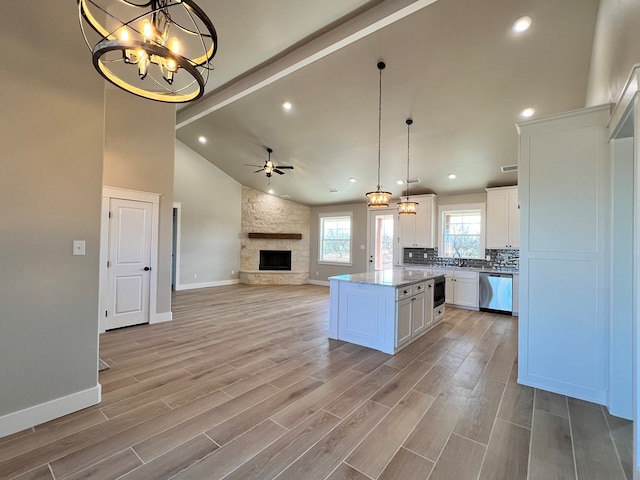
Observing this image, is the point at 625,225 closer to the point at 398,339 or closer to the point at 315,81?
the point at 398,339

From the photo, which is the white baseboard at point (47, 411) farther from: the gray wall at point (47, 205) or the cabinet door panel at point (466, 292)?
the cabinet door panel at point (466, 292)

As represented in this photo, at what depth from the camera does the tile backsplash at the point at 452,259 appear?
20.5 feet

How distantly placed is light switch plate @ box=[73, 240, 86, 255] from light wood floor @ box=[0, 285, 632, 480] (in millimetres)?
1237

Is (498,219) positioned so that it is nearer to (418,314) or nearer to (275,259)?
(418,314)

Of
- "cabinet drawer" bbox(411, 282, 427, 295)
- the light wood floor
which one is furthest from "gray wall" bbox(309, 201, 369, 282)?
the light wood floor

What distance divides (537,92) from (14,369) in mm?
6102

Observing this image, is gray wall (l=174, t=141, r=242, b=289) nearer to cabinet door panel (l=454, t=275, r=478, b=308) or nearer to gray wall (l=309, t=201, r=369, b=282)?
gray wall (l=309, t=201, r=369, b=282)

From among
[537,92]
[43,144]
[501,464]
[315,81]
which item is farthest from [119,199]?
[537,92]

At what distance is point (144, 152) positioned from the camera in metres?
4.52

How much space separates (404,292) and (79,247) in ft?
10.8

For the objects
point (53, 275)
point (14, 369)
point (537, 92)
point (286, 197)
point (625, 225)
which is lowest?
point (14, 369)

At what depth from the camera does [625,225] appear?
2.34 metres

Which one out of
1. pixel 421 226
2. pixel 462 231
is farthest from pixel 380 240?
pixel 462 231

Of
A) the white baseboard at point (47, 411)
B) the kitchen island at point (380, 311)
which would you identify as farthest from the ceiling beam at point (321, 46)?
the white baseboard at point (47, 411)
